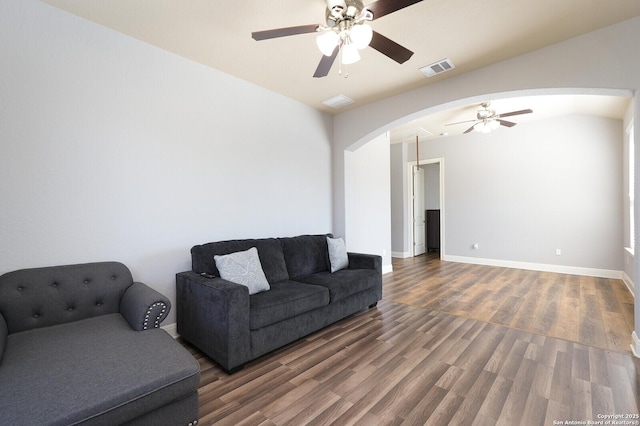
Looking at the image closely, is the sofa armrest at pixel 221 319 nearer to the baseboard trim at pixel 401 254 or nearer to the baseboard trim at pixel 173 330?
the baseboard trim at pixel 173 330

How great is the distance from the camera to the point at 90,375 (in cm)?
129

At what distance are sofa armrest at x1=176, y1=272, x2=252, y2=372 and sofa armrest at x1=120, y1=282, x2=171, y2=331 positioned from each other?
14.9 inches

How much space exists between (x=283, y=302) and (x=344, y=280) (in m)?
0.89

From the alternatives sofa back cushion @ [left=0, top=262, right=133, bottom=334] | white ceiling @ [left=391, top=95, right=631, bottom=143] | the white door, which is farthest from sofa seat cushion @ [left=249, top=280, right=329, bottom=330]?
the white door

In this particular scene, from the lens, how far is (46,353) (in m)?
1.48

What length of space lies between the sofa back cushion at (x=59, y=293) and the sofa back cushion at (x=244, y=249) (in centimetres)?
57

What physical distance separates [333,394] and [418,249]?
20.3 ft

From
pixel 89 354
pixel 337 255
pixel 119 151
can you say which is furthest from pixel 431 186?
pixel 89 354

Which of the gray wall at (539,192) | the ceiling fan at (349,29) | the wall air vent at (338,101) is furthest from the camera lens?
the gray wall at (539,192)

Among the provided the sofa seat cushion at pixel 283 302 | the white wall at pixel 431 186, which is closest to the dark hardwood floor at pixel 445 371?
the sofa seat cushion at pixel 283 302

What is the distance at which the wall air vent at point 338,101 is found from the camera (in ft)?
13.1

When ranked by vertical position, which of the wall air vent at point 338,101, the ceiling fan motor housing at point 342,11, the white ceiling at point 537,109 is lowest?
the ceiling fan motor housing at point 342,11

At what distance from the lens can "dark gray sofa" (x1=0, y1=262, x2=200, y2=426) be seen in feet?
3.76

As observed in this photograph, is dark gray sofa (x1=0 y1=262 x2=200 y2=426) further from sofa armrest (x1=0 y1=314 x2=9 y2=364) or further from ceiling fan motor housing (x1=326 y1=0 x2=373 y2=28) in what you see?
ceiling fan motor housing (x1=326 y1=0 x2=373 y2=28)
